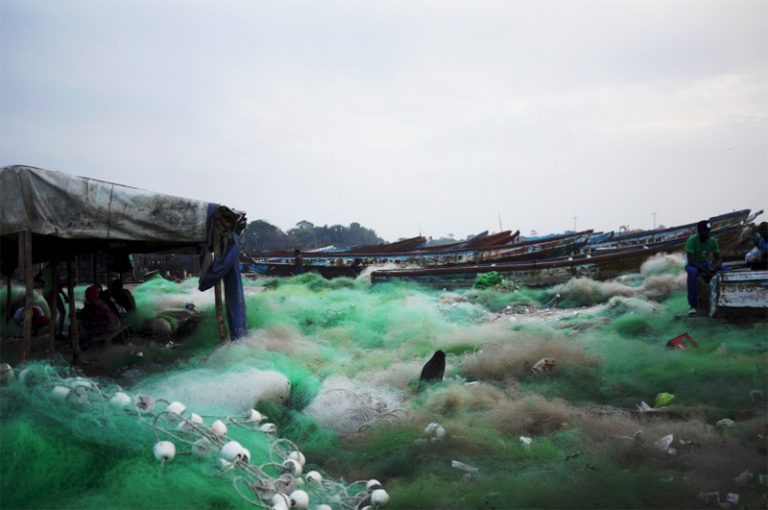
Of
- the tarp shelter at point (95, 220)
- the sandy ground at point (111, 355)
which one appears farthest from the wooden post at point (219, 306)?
the sandy ground at point (111, 355)

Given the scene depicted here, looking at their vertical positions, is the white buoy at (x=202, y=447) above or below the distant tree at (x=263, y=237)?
below

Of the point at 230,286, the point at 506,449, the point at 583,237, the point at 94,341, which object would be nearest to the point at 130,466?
the point at 506,449

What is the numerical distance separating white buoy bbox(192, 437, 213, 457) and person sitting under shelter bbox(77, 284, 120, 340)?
5.96 meters

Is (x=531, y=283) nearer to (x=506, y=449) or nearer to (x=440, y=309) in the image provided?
(x=440, y=309)

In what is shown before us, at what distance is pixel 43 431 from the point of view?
9.76ft

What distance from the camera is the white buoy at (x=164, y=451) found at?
2936 mm

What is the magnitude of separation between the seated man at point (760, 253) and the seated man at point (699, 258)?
1187mm

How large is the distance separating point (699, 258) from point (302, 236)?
119 ft

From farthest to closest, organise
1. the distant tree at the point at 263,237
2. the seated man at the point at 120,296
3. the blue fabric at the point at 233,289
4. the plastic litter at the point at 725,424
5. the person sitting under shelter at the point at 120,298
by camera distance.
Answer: the distant tree at the point at 263,237 < the seated man at the point at 120,296 < the person sitting under shelter at the point at 120,298 < the blue fabric at the point at 233,289 < the plastic litter at the point at 725,424

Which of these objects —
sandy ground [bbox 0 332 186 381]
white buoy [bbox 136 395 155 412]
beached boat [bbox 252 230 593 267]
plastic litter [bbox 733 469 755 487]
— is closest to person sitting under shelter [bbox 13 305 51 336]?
sandy ground [bbox 0 332 186 381]

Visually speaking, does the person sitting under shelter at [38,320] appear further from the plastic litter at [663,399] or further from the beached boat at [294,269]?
the beached boat at [294,269]

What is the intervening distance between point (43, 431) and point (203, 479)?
0.94 m

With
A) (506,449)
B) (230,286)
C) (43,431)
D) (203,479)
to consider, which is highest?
(230,286)

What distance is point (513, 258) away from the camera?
19.0m
